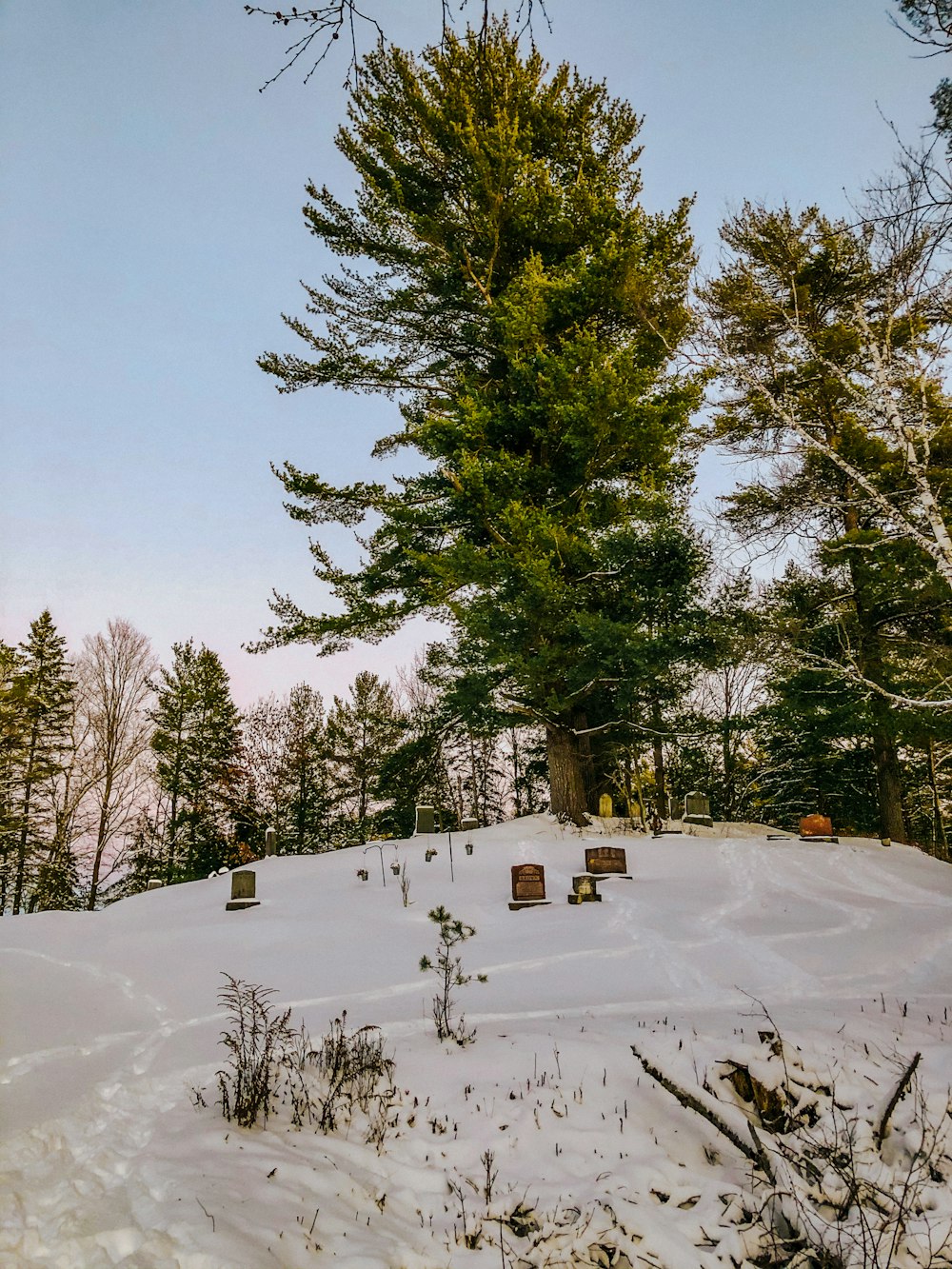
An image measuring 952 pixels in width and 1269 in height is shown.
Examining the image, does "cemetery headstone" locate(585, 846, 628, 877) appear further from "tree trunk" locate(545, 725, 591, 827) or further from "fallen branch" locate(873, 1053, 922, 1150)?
"fallen branch" locate(873, 1053, 922, 1150)

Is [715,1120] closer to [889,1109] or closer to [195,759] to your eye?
[889,1109]

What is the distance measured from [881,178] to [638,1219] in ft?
25.8

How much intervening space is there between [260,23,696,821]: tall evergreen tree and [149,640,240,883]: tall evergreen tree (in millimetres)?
11198

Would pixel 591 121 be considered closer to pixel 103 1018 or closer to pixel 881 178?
pixel 881 178

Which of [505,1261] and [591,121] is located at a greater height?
[591,121]

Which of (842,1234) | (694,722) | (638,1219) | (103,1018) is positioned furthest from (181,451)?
(694,722)

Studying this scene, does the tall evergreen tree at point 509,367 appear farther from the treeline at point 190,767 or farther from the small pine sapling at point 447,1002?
the small pine sapling at point 447,1002

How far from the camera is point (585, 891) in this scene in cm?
810

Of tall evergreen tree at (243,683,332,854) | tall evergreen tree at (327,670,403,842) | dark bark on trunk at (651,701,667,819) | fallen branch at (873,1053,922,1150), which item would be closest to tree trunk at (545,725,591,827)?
dark bark on trunk at (651,701,667,819)

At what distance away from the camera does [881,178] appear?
5.88m

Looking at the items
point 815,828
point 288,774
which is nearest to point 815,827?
point 815,828

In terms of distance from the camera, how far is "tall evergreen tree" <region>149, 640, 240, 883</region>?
21.0 meters

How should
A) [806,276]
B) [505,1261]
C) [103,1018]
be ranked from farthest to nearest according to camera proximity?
[806,276] < [103,1018] < [505,1261]

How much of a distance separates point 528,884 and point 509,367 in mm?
10112
